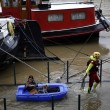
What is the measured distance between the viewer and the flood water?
9.21m

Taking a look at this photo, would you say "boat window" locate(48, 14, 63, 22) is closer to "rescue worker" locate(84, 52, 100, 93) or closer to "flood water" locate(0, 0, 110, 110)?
"flood water" locate(0, 0, 110, 110)

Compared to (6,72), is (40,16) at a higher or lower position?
higher

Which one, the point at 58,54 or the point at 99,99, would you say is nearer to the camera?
the point at 99,99

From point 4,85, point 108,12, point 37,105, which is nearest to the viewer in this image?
point 37,105

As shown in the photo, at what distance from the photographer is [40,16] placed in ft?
55.5

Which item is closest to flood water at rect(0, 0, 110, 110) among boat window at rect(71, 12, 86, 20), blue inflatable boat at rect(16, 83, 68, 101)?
blue inflatable boat at rect(16, 83, 68, 101)

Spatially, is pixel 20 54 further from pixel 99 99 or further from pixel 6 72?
pixel 99 99

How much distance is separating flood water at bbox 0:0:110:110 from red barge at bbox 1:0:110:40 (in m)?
0.74

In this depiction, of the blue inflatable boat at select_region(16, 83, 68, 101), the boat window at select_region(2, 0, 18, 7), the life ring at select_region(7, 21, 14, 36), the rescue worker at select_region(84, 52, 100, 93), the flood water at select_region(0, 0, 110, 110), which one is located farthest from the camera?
the boat window at select_region(2, 0, 18, 7)

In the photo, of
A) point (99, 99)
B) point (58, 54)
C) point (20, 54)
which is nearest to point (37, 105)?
point (99, 99)

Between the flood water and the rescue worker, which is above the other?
the rescue worker

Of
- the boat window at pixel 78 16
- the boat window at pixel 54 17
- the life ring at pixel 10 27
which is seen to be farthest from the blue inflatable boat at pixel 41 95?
the boat window at pixel 78 16

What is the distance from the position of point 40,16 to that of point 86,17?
2.45 meters

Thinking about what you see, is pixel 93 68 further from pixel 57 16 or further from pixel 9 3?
pixel 9 3
